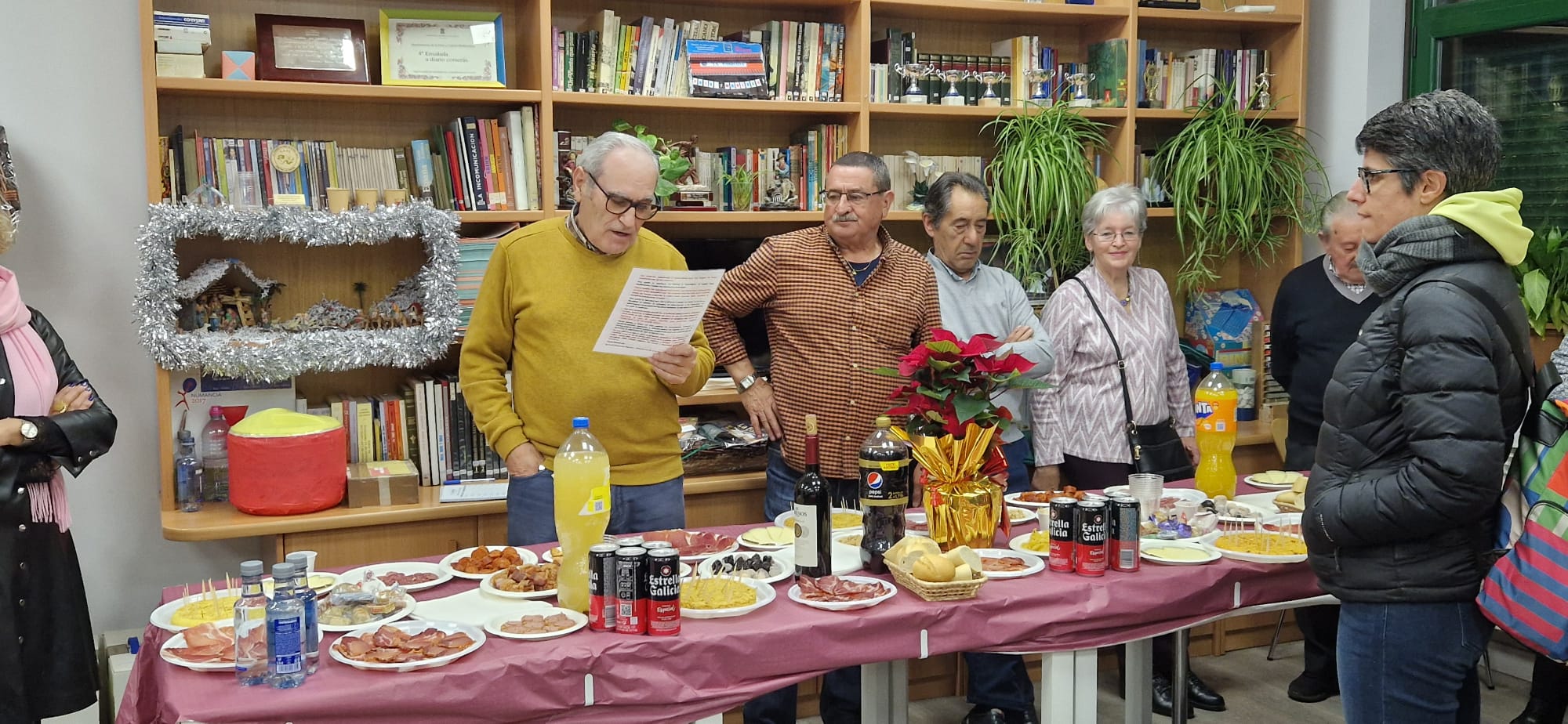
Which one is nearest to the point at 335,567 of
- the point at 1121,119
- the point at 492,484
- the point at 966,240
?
the point at 492,484

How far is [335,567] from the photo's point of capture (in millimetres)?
3355

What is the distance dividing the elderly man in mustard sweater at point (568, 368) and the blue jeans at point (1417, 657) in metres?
1.50

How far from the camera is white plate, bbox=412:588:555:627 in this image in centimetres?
216

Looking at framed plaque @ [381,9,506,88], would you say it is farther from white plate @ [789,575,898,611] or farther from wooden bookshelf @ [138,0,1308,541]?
white plate @ [789,575,898,611]

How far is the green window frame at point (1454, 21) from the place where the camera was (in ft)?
13.3

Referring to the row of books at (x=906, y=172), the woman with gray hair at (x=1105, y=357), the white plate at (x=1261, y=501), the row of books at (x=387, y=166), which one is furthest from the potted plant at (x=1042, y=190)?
the row of books at (x=387, y=166)

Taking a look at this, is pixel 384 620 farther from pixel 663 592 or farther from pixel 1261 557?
pixel 1261 557

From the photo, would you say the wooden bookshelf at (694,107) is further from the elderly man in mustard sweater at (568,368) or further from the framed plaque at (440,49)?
the elderly man in mustard sweater at (568,368)

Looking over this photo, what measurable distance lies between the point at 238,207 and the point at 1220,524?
2705mm

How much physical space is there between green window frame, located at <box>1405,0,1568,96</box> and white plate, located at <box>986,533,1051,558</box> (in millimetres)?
2779

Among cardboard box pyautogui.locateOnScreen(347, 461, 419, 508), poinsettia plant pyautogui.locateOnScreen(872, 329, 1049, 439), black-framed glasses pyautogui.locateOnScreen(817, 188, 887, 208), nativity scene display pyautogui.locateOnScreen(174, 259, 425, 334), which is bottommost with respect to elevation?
cardboard box pyautogui.locateOnScreen(347, 461, 419, 508)

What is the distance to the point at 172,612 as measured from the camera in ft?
7.16

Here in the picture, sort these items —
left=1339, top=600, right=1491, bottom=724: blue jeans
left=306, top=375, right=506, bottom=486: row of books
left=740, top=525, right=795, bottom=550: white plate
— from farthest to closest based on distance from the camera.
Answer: left=306, top=375, right=506, bottom=486: row of books → left=740, top=525, right=795, bottom=550: white plate → left=1339, top=600, right=1491, bottom=724: blue jeans

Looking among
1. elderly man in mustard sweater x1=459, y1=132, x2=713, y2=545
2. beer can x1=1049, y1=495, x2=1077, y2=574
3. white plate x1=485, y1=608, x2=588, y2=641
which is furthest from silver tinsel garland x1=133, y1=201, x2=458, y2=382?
beer can x1=1049, y1=495, x2=1077, y2=574
